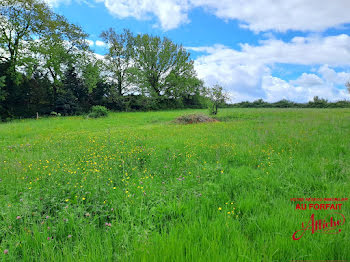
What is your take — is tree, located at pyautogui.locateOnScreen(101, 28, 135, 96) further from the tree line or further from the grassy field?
the grassy field

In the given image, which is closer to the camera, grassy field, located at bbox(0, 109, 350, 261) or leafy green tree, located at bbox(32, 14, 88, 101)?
grassy field, located at bbox(0, 109, 350, 261)

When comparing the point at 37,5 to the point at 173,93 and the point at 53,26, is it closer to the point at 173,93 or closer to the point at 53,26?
the point at 53,26

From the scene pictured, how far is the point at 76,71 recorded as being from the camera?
117ft

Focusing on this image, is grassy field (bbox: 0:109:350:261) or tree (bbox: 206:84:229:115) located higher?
tree (bbox: 206:84:229:115)

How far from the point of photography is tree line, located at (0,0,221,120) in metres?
27.9

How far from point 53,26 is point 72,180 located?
36.0 meters

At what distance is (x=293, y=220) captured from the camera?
116 inches

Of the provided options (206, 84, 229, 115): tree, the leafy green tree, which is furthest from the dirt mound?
the leafy green tree

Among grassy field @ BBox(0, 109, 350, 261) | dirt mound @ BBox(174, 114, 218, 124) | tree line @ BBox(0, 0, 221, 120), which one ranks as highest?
tree line @ BBox(0, 0, 221, 120)

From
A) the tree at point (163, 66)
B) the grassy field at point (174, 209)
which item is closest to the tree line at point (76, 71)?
the tree at point (163, 66)

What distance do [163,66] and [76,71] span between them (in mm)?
21673

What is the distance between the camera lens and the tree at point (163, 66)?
157 feet

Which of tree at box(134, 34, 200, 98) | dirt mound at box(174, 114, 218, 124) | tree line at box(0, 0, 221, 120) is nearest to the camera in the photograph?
dirt mound at box(174, 114, 218, 124)

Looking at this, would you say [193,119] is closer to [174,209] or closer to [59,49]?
[174,209]
